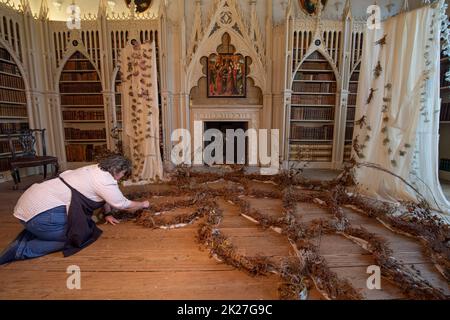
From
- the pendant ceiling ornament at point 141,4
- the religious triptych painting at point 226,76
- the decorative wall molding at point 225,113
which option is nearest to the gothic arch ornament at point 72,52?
the pendant ceiling ornament at point 141,4

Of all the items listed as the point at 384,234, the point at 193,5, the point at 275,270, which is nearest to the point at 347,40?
the point at 193,5

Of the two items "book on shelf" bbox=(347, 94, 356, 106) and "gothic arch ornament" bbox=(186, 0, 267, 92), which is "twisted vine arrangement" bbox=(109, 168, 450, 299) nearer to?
"book on shelf" bbox=(347, 94, 356, 106)

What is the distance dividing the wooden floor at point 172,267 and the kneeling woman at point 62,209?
88mm

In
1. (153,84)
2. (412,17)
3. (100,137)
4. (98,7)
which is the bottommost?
(100,137)

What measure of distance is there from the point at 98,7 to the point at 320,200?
590cm

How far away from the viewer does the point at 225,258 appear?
5.62 feet

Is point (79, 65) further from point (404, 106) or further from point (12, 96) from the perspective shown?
point (404, 106)

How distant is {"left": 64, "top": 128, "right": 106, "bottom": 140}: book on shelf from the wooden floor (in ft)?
11.2

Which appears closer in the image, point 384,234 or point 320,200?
point 384,234

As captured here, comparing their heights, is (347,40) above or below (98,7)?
below

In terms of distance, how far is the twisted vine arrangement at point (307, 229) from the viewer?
4.74 ft

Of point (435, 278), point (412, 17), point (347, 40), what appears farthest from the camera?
point (347, 40)

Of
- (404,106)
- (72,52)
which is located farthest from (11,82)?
(404,106)

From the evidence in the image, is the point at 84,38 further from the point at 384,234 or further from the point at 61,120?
the point at 384,234
